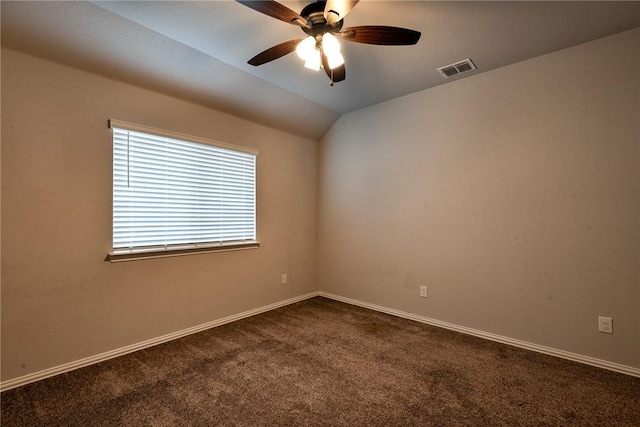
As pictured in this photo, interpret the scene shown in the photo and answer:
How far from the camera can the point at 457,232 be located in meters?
3.09

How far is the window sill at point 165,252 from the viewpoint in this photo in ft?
8.30

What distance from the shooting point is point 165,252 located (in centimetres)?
283

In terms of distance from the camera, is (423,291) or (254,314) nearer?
(423,291)

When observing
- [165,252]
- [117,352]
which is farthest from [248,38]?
[117,352]

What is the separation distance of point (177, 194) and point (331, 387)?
2.22 m

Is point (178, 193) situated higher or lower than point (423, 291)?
higher

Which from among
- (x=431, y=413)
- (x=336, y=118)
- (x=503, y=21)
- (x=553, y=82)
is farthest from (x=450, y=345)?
(x=336, y=118)

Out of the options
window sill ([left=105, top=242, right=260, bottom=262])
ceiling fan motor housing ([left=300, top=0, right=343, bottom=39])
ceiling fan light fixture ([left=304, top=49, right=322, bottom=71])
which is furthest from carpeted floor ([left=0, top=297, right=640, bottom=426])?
ceiling fan motor housing ([left=300, top=0, right=343, bottom=39])

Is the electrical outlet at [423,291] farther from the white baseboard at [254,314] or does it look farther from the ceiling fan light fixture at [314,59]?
the ceiling fan light fixture at [314,59]

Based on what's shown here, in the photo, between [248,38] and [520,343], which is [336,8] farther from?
[520,343]

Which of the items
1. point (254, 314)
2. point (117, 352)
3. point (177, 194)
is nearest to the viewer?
point (117, 352)

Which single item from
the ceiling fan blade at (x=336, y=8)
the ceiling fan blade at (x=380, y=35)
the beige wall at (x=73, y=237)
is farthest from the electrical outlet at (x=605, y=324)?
the beige wall at (x=73, y=237)

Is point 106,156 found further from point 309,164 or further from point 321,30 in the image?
point 309,164

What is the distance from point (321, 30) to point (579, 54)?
2.20m
